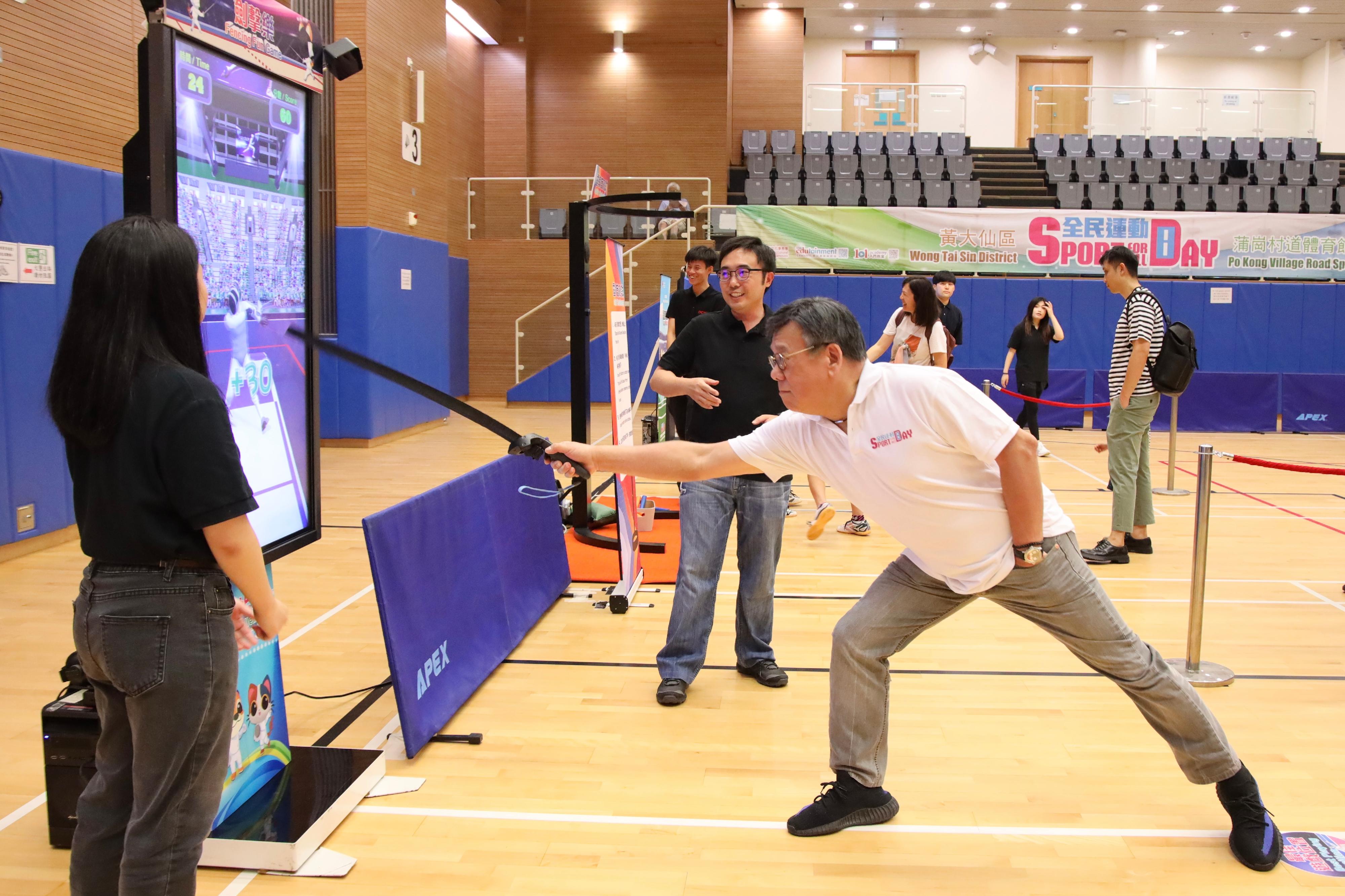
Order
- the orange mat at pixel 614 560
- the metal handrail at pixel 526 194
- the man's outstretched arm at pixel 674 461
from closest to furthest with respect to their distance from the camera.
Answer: the man's outstretched arm at pixel 674 461 < the orange mat at pixel 614 560 < the metal handrail at pixel 526 194

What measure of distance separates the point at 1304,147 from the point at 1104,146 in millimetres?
3969

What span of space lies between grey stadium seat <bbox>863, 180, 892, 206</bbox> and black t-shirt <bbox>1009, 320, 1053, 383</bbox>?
6899 millimetres

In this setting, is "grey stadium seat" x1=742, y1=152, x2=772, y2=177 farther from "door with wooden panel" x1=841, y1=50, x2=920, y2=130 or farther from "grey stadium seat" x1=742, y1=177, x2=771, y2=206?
"door with wooden panel" x1=841, y1=50, x2=920, y2=130

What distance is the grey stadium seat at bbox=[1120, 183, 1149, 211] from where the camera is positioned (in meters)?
18.0

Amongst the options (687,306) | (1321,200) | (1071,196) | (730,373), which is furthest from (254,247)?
(1321,200)

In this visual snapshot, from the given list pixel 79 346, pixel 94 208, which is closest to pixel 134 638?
pixel 79 346

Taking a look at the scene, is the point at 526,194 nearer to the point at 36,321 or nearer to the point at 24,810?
the point at 36,321

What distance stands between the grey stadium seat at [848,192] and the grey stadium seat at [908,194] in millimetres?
688

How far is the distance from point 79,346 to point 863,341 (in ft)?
6.28

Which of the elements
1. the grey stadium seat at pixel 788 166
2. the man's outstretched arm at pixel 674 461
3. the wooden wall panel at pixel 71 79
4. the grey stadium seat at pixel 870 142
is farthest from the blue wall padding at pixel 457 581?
the grey stadium seat at pixel 870 142

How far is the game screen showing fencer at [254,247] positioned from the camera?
108 inches

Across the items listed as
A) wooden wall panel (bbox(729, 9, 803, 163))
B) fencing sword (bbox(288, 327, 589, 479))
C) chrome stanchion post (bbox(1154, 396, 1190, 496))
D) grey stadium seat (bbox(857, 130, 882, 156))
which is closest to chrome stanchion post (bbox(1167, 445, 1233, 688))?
fencing sword (bbox(288, 327, 589, 479))

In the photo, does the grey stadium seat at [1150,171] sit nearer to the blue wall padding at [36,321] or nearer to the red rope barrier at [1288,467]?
the red rope barrier at [1288,467]

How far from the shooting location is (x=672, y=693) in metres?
4.23
